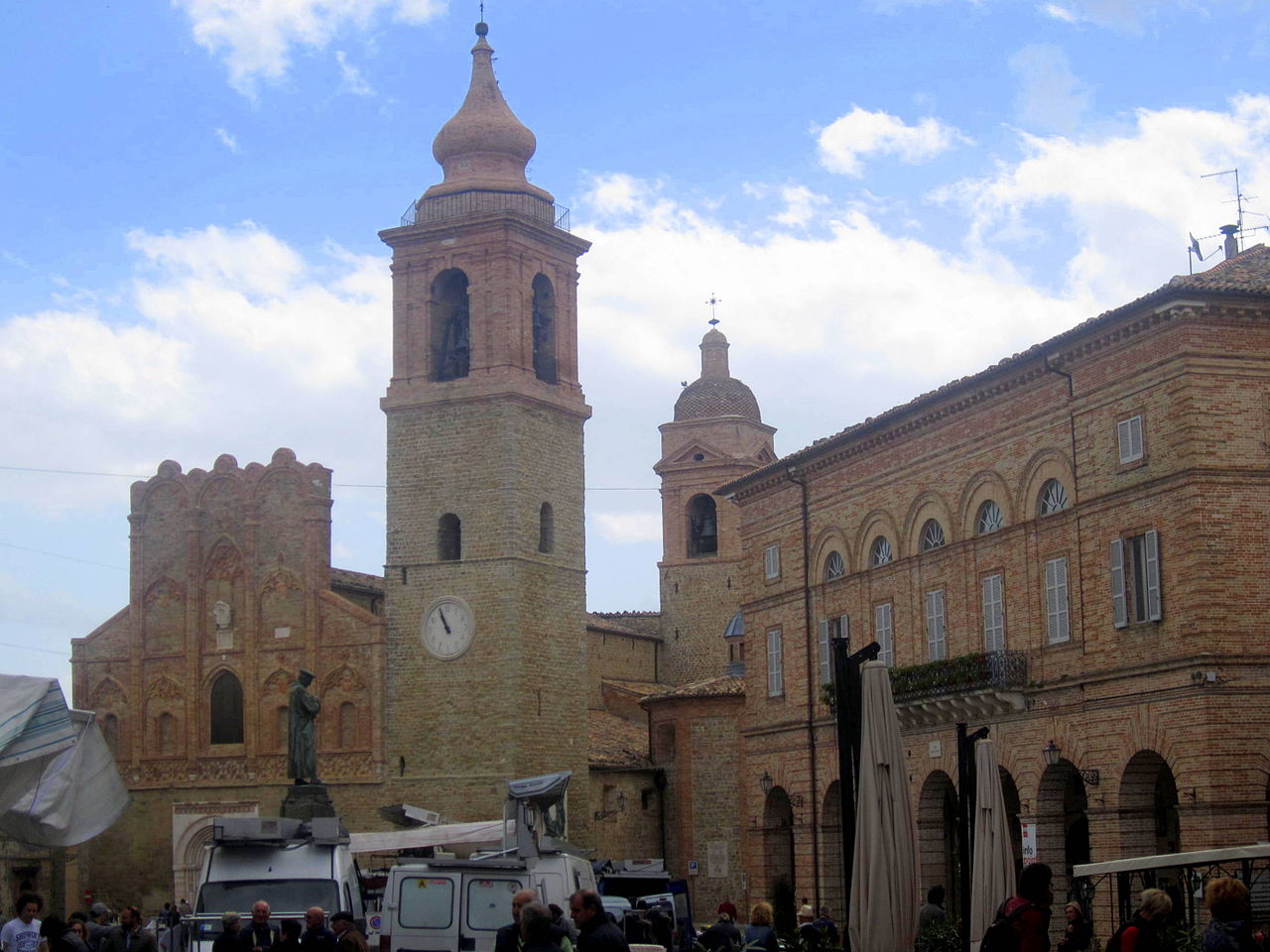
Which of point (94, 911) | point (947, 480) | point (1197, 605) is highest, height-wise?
point (947, 480)

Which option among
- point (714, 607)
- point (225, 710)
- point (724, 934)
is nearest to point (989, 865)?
point (724, 934)

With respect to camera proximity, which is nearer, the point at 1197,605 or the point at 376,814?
the point at 1197,605

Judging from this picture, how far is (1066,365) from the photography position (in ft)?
101

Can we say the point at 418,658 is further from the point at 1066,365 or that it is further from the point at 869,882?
the point at 869,882

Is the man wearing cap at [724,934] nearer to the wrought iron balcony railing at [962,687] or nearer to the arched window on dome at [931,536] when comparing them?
the wrought iron balcony railing at [962,687]

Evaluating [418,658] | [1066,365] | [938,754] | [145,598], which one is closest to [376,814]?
[418,658]

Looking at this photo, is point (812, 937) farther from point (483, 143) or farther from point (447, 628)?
point (483, 143)

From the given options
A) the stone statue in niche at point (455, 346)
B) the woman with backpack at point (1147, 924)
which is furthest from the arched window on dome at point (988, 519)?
the woman with backpack at point (1147, 924)

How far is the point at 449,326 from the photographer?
49250 mm

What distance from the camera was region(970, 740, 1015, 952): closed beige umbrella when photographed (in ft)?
73.3

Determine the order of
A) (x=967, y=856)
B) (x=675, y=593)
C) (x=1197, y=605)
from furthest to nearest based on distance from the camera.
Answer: (x=675, y=593) → (x=1197, y=605) → (x=967, y=856)

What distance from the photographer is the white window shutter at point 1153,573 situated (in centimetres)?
2830

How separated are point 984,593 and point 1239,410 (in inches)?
262

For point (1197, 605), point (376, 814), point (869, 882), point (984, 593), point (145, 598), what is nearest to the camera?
point (869, 882)
